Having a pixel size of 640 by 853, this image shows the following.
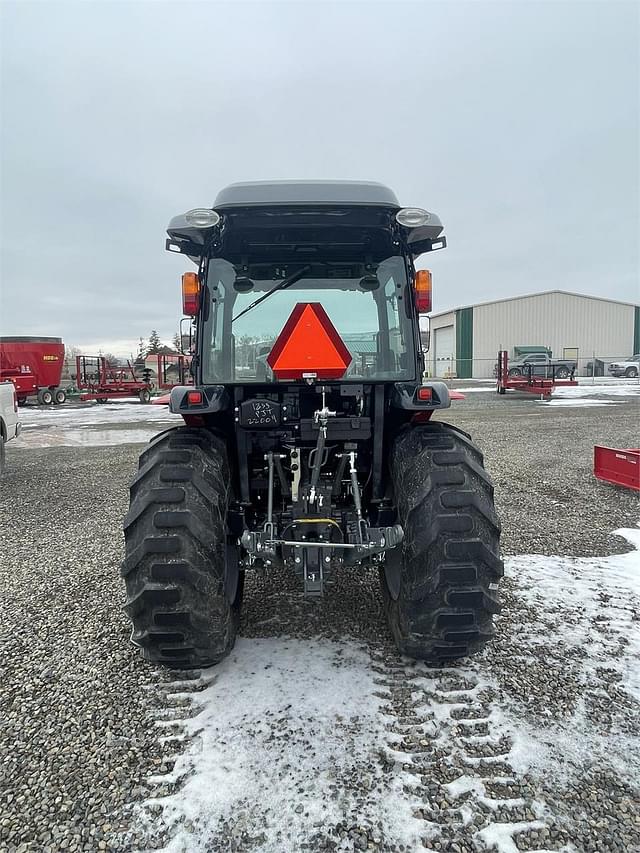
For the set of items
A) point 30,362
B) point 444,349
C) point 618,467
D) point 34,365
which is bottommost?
point 618,467

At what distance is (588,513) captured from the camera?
566cm


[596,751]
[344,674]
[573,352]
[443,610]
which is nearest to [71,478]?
[344,674]

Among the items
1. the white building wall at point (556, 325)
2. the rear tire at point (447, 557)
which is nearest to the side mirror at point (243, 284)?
the rear tire at point (447, 557)

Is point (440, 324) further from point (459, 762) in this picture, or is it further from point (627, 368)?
point (459, 762)

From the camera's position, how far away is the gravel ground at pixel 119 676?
6.10 feet

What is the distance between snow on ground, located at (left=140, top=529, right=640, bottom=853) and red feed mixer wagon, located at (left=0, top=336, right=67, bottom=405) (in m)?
22.3

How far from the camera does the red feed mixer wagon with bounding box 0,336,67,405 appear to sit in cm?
2159

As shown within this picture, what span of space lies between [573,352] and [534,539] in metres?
41.9

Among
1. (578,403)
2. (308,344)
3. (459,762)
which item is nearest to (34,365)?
(578,403)

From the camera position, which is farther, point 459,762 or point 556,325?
point 556,325

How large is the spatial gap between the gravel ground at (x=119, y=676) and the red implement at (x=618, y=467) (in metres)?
0.19

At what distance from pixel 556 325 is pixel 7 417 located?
42.6 m

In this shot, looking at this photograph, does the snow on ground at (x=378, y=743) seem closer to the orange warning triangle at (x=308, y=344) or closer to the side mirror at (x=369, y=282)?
the orange warning triangle at (x=308, y=344)

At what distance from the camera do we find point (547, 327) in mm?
41812
